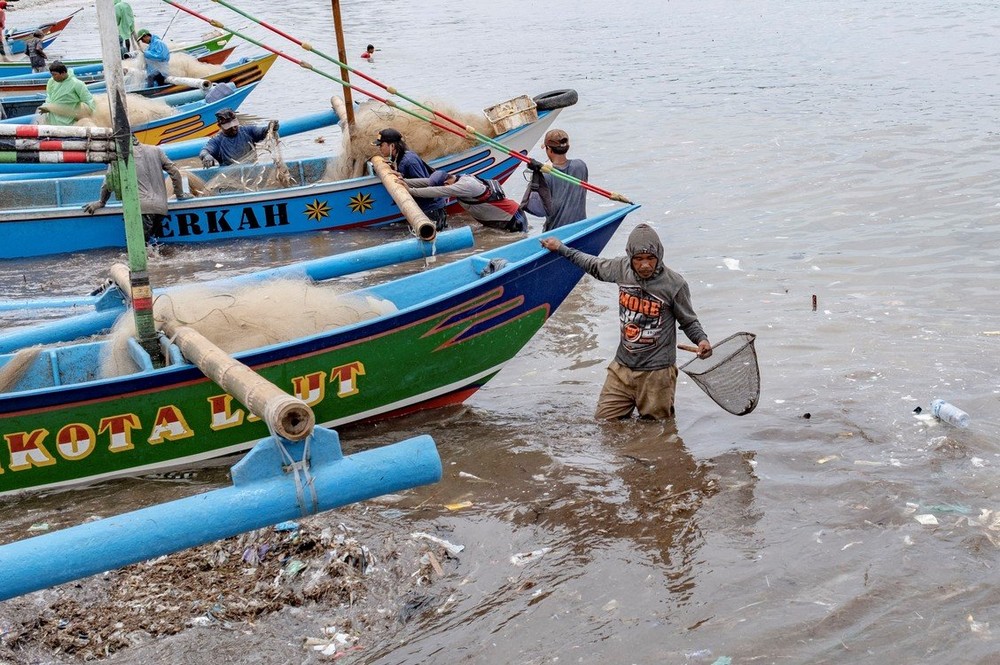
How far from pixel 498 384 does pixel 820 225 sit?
5408 millimetres

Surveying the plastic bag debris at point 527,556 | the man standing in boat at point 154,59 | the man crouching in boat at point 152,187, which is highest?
the man standing in boat at point 154,59

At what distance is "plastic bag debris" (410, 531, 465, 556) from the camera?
16.8ft

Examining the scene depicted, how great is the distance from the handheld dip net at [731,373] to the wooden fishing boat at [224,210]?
6.21m

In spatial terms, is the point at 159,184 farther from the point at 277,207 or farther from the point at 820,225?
the point at 820,225

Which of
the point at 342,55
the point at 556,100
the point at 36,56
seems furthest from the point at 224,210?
the point at 36,56

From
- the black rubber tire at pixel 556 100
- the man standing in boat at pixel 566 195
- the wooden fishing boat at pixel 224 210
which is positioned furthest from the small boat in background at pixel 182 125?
the man standing in boat at pixel 566 195

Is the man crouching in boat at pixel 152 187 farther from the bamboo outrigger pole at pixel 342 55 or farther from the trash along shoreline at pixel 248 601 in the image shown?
the trash along shoreline at pixel 248 601

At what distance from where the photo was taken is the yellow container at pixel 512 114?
11891 mm

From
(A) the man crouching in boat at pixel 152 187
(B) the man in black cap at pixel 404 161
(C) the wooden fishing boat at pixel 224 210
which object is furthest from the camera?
(C) the wooden fishing boat at pixel 224 210

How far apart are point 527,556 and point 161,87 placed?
1518 centimetres

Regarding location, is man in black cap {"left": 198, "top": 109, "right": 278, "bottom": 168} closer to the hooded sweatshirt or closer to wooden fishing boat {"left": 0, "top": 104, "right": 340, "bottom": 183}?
wooden fishing boat {"left": 0, "top": 104, "right": 340, "bottom": 183}

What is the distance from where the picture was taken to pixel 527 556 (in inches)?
201

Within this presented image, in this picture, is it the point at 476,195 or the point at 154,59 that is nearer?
the point at 476,195

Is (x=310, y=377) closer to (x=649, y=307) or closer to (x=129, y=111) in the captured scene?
(x=649, y=307)
